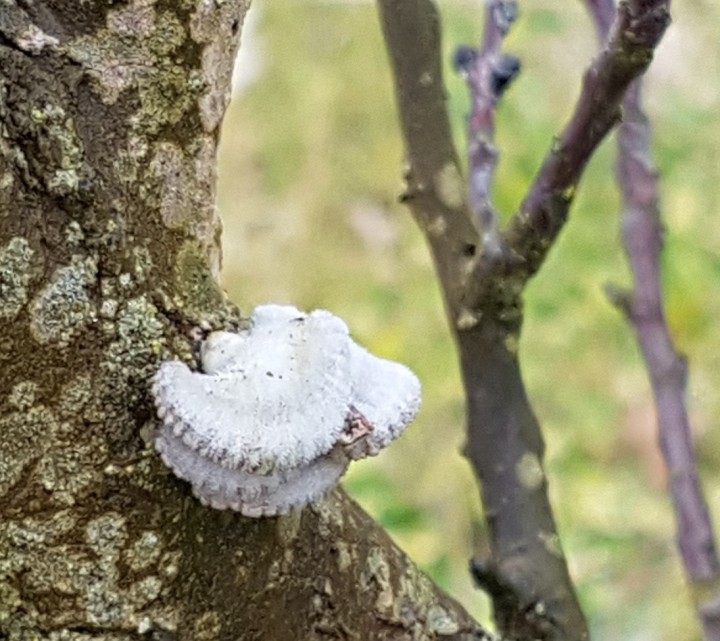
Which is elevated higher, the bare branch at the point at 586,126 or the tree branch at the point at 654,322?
the tree branch at the point at 654,322

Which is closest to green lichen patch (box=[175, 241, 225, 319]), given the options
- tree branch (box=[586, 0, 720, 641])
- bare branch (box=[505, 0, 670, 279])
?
bare branch (box=[505, 0, 670, 279])

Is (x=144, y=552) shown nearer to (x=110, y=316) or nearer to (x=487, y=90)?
(x=110, y=316)

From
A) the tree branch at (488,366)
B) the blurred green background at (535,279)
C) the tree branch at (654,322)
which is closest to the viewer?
the tree branch at (488,366)

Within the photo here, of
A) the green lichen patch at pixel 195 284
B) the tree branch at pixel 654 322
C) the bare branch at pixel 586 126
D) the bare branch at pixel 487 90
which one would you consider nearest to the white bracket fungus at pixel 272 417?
the green lichen patch at pixel 195 284

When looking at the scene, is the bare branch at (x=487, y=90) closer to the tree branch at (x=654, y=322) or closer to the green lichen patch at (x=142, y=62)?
the tree branch at (x=654, y=322)

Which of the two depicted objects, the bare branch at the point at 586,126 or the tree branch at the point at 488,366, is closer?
the bare branch at the point at 586,126

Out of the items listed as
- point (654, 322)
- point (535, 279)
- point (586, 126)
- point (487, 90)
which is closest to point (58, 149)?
point (586, 126)
